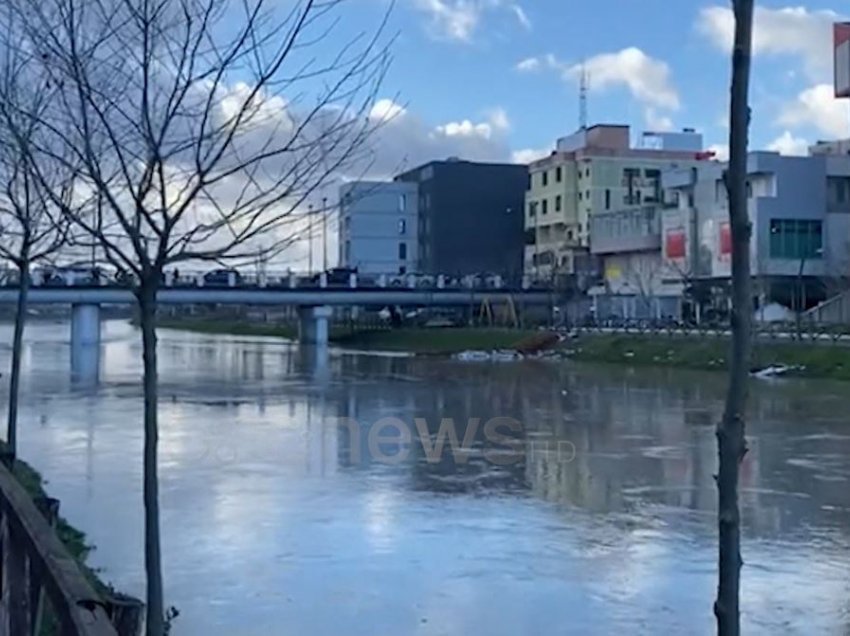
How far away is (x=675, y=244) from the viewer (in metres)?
75.6

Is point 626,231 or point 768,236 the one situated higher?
point 626,231

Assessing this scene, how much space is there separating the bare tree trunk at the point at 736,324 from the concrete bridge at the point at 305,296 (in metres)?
59.5

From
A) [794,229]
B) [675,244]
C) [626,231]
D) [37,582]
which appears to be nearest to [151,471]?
[37,582]

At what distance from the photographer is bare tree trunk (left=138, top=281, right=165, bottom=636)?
7.01m

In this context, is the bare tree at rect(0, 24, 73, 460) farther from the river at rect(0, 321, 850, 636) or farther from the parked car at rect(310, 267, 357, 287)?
the parked car at rect(310, 267, 357, 287)

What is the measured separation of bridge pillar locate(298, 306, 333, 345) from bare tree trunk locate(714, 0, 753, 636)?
75.0 meters

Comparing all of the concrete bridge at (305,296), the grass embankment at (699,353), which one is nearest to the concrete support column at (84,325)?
Answer: the concrete bridge at (305,296)

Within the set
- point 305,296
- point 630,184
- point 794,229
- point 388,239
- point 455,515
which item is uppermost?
point 630,184

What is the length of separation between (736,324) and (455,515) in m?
11.6

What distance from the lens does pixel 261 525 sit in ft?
44.8

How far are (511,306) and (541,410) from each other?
5214 cm

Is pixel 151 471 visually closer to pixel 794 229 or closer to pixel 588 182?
pixel 794 229

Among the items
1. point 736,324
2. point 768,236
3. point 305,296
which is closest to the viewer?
point 736,324

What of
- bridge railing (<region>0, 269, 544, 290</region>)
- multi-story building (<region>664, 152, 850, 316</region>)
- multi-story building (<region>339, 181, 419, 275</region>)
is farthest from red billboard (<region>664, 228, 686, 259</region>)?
multi-story building (<region>339, 181, 419, 275</region>)
